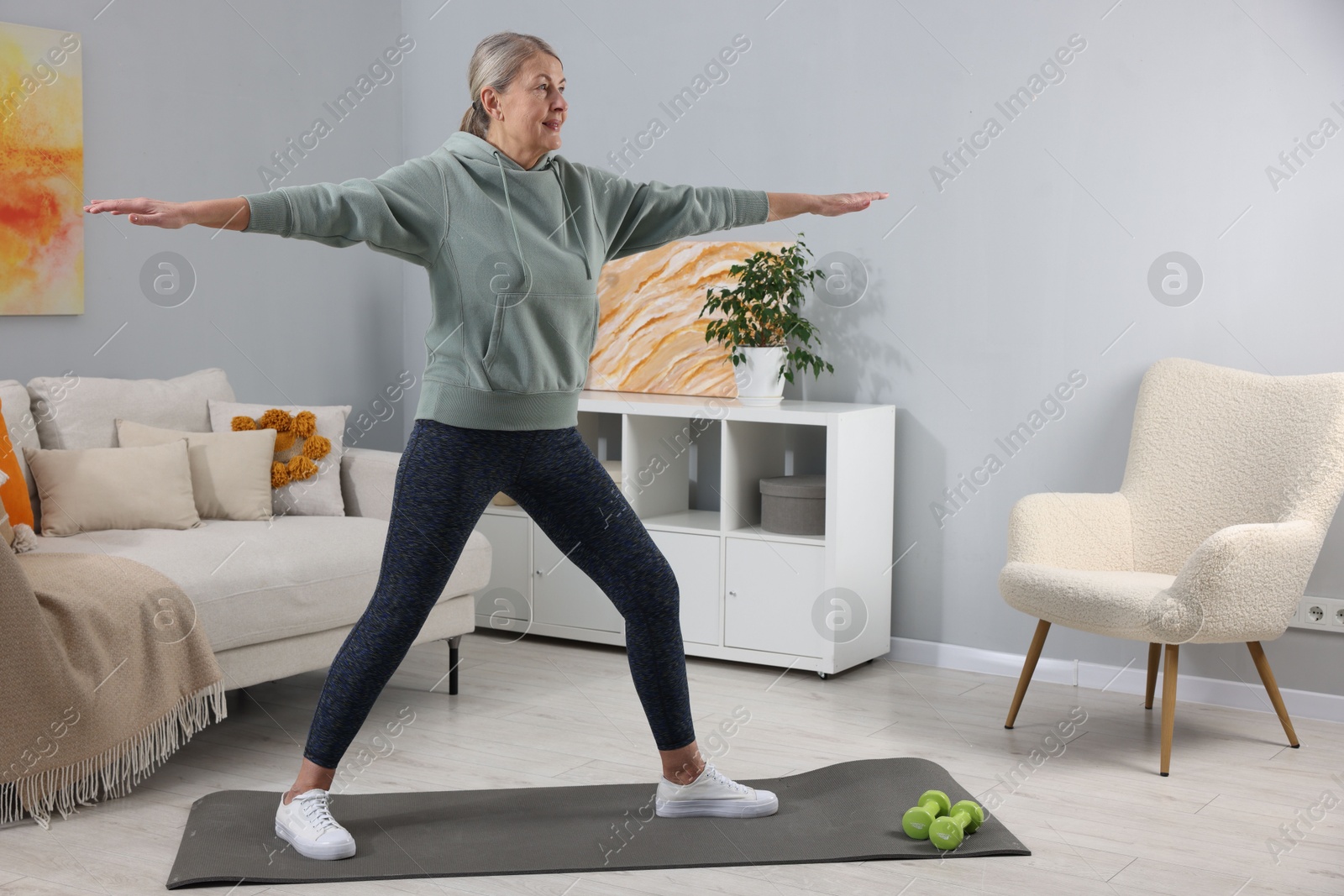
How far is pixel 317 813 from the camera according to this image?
215 centimetres

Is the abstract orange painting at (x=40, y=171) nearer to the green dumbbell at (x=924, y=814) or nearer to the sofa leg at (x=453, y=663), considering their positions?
the sofa leg at (x=453, y=663)

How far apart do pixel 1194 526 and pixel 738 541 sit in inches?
46.2

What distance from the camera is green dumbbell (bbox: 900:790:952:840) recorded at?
2.22 m

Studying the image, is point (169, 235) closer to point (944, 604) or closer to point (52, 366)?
point (52, 366)

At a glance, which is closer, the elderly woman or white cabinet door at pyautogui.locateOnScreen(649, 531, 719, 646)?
the elderly woman

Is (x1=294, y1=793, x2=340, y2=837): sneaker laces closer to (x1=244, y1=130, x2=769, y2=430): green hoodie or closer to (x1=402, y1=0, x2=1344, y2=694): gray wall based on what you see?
(x1=244, y1=130, x2=769, y2=430): green hoodie

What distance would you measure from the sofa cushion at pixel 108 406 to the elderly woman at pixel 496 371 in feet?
4.47

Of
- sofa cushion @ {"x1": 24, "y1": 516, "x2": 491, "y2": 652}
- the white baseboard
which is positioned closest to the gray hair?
sofa cushion @ {"x1": 24, "y1": 516, "x2": 491, "y2": 652}

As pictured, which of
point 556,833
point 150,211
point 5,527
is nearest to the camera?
point 150,211

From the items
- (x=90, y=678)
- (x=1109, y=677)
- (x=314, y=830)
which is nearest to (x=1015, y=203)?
(x=1109, y=677)

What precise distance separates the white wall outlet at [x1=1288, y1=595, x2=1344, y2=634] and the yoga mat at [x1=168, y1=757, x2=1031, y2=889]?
3.81ft

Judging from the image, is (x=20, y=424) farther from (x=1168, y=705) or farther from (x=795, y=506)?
(x=1168, y=705)

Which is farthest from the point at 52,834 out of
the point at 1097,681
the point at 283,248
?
the point at 1097,681

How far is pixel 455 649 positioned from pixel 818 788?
3.87 ft
